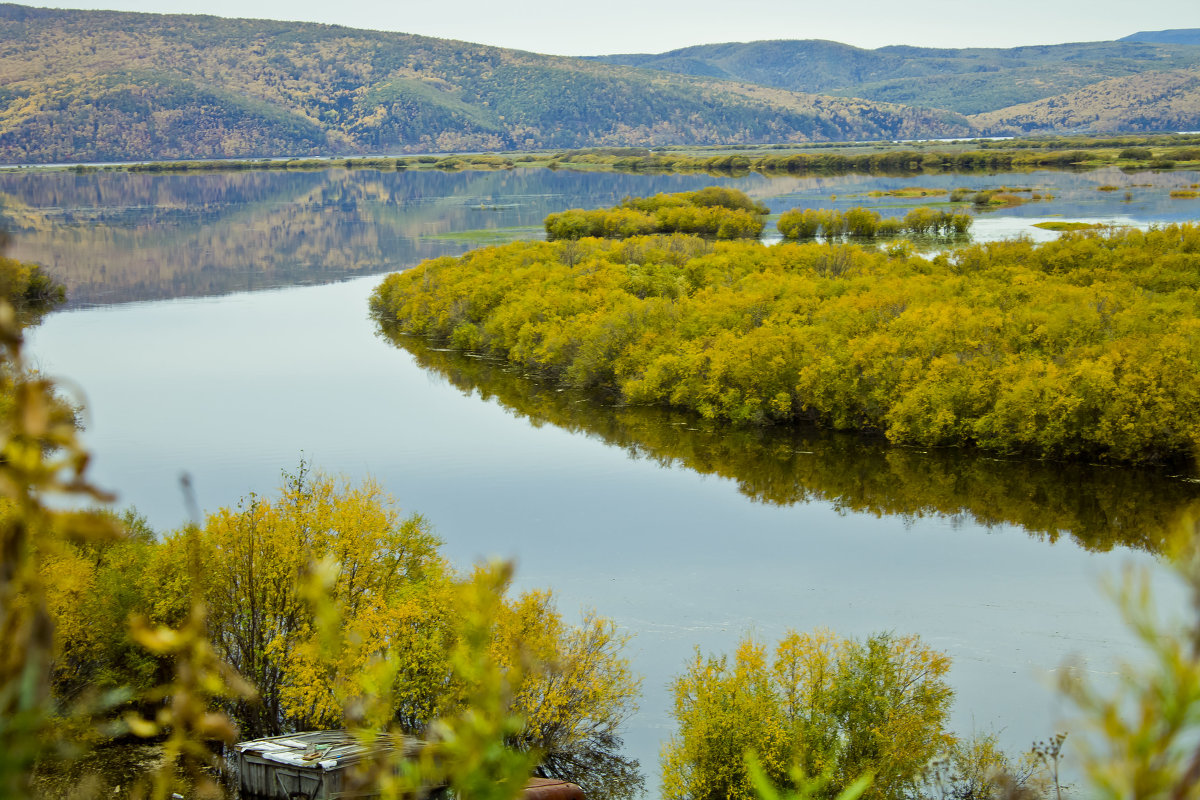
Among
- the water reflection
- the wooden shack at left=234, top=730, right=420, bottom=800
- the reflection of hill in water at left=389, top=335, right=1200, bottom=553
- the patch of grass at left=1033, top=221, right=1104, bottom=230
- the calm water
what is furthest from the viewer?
the water reflection

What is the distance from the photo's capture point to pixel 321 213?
10550 centimetres

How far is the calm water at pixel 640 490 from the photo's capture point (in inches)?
811

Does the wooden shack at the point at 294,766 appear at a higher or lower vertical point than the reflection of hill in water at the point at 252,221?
lower

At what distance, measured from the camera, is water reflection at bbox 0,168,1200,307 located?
7025cm

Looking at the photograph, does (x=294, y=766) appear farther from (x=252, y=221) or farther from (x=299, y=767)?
(x=252, y=221)

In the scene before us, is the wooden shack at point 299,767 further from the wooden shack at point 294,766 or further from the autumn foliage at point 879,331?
the autumn foliage at point 879,331

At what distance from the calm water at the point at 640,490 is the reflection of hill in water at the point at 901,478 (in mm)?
98

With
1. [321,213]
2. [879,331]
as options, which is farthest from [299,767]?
[321,213]

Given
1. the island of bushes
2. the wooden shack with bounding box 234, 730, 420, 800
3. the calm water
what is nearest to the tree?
the calm water

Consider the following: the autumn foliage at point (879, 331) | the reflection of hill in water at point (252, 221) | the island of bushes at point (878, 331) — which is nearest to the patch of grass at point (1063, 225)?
the autumn foliage at point (879, 331)

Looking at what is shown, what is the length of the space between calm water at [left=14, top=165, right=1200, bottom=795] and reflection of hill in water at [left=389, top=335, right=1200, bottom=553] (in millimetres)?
98

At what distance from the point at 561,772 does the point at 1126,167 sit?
127m

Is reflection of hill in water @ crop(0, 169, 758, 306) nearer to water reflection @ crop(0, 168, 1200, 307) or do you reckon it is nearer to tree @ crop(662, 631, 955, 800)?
water reflection @ crop(0, 168, 1200, 307)

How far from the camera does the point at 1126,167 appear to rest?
4838 inches
